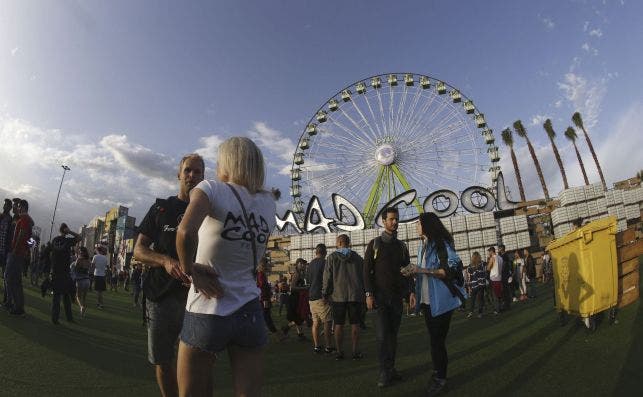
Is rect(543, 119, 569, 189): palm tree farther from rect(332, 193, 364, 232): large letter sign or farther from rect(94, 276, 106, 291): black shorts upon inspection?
rect(94, 276, 106, 291): black shorts

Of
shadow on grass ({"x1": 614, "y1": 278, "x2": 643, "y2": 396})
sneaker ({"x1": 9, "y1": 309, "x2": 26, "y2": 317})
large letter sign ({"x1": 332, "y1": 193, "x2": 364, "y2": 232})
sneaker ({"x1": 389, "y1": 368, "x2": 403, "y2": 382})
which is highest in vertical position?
large letter sign ({"x1": 332, "y1": 193, "x2": 364, "y2": 232})

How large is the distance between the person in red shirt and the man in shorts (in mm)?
4843

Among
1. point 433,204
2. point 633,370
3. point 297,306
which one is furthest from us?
point 433,204

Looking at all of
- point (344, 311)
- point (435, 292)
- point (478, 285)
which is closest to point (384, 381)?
point (435, 292)

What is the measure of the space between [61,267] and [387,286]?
249 inches

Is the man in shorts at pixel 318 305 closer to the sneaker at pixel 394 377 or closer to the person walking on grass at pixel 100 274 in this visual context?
the sneaker at pixel 394 377

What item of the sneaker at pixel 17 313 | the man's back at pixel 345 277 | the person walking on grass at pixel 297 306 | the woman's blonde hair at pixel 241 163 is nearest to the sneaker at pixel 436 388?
the man's back at pixel 345 277

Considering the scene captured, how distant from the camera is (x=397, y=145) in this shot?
28.1 metres

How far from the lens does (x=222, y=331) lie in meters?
1.53

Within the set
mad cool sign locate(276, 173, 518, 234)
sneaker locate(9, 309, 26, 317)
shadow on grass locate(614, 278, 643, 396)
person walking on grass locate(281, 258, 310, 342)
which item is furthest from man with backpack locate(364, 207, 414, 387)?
mad cool sign locate(276, 173, 518, 234)

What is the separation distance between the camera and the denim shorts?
1.51 m

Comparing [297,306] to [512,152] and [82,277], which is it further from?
[512,152]

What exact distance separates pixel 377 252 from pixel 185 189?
95.4 inches

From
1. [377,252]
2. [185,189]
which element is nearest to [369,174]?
[377,252]
